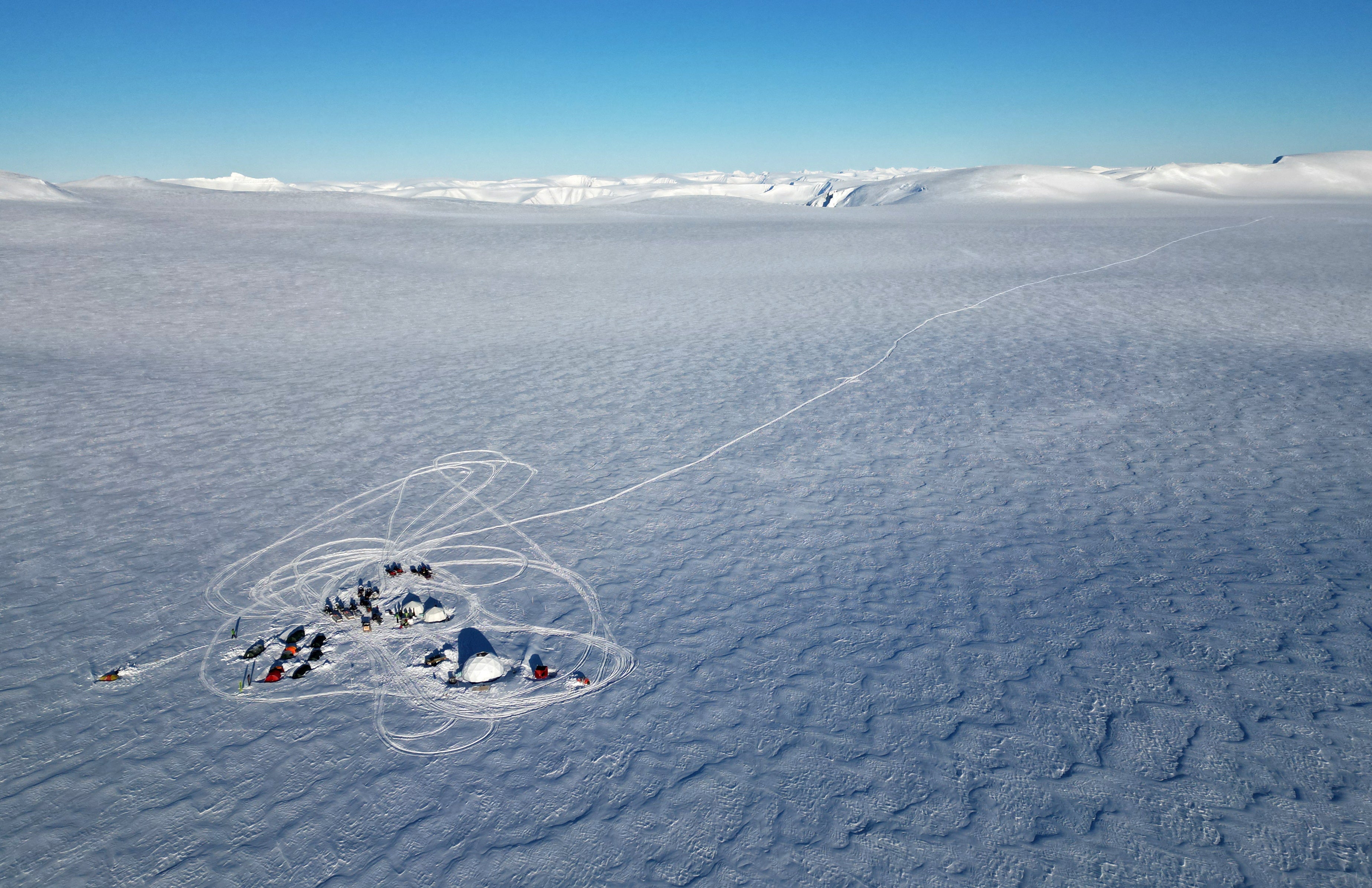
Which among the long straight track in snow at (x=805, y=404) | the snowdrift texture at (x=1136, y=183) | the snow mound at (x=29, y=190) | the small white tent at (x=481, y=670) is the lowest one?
the small white tent at (x=481, y=670)

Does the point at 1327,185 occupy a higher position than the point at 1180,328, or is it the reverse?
the point at 1327,185

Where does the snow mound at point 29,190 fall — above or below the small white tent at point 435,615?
above

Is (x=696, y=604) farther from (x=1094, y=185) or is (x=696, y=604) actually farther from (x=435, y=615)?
(x=1094, y=185)

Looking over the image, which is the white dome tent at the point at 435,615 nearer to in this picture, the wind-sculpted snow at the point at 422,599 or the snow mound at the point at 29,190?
the wind-sculpted snow at the point at 422,599

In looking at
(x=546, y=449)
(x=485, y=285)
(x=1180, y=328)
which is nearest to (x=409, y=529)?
(x=546, y=449)

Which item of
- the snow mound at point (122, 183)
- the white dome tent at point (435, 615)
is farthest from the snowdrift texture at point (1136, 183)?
the white dome tent at point (435, 615)

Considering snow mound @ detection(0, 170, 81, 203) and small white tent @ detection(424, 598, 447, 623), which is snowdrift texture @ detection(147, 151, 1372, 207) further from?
small white tent @ detection(424, 598, 447, 623)

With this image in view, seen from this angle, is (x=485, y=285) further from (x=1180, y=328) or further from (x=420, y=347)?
(x=1180, y=328)
